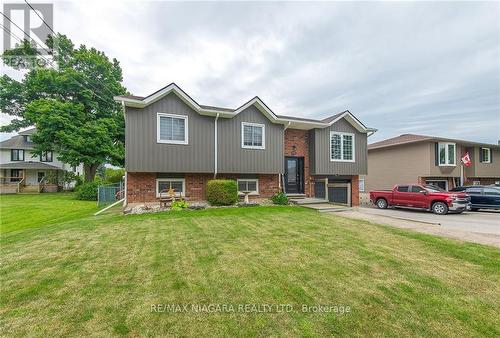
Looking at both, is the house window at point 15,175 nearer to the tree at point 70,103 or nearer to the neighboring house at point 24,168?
the neighboring house at point 24,168

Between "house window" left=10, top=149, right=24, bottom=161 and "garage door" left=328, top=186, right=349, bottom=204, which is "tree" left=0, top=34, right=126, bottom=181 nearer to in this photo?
"house window" left=10, top=149, right=24, bottom=161

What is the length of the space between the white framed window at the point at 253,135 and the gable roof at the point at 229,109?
871mm

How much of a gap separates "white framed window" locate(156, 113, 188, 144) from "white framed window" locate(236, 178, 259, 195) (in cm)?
428

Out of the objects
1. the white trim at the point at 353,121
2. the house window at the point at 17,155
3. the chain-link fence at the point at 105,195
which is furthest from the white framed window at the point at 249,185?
the house window at the point at 17,155

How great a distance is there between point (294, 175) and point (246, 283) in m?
12.4

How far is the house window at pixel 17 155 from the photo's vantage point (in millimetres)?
28094

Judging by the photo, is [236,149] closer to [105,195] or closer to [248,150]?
[248,150]

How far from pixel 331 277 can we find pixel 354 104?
2450cm

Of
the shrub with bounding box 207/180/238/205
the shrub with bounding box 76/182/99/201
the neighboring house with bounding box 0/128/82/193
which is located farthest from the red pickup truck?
the neighboring house with bounding box 0/128/82/193

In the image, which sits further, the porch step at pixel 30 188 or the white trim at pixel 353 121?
the porch step at pixel 30 188

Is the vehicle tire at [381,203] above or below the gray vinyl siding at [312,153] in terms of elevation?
below

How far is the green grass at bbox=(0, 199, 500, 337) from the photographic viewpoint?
8.36 feet

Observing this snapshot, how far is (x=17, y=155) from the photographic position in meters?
28.4

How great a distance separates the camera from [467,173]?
2230 cm
